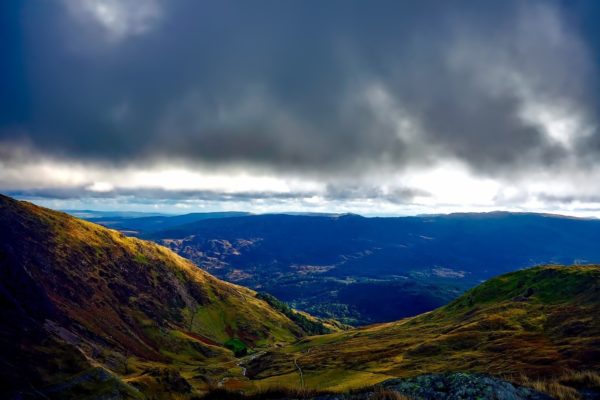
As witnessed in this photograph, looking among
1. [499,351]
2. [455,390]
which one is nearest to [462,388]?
[455,390]

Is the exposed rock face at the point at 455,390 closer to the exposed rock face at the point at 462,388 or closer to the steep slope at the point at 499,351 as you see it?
the exposed rock face at the point at 462,388

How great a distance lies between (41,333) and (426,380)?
2154 inches

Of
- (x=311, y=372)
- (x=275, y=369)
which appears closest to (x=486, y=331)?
(x=311, y=372)

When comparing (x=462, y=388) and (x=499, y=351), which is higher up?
(x=462, y=388)

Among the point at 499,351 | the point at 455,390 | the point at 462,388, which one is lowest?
the point at 499,351

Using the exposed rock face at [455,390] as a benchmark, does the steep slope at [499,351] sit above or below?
below

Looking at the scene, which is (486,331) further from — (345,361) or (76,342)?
(76,342)

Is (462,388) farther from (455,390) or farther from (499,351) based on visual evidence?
(499,351)

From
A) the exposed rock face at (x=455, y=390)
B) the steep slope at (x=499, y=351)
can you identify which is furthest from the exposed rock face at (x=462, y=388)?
the steep slope at (x=499, y=351)

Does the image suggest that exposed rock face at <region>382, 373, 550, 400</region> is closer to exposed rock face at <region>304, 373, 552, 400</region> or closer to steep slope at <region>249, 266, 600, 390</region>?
exposed rock face at <region>304, 373, 552, 400</region>

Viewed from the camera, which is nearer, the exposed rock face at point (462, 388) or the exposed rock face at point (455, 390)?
the exposed rock face at point (455, 390)

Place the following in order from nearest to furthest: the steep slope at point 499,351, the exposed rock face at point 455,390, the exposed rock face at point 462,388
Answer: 1. the exposed rock face at point 455,390
2. the exposed rock face at point 462,388
3. the steep slope at point 499,351

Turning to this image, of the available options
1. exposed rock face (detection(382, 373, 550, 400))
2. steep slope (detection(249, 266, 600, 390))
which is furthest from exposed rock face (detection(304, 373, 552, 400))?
steep slope (detection(249, 266, 600, 390))

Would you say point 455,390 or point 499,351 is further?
point 499,351
